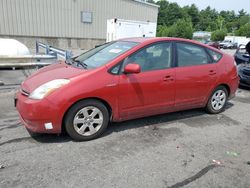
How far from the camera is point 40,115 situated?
330 cm

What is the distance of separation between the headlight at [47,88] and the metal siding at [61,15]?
16.0 meters

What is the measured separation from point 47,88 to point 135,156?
1548 mm

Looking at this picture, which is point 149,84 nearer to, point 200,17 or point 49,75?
point 49,75

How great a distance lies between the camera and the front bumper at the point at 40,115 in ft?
10.8

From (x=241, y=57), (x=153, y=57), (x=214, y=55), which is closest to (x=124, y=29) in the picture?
(x=241, y=57)

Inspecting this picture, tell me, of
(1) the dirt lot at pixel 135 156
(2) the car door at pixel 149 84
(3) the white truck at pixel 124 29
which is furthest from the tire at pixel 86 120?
(3) the white truck at pixel 124 29

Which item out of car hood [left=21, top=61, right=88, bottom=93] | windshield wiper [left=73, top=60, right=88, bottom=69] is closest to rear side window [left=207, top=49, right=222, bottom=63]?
windshield wiper [left=73, top=60, right=88, bottom=69]

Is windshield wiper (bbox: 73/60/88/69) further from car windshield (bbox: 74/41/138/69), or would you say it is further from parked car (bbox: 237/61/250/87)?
parked car (bbox: 237/61/250/87)

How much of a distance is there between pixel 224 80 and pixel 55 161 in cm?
371

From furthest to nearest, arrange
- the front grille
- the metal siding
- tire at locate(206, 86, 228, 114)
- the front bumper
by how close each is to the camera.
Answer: the metal siding < tire at locate(206, 86, 228, 114) < the front grille < the front bumper

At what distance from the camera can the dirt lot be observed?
2797 mm


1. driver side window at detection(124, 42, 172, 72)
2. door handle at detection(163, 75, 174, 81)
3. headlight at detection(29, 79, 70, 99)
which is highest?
driver side window at detection(124, 42, 172, 72)

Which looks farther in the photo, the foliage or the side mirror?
the foliage

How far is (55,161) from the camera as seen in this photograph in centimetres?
309
